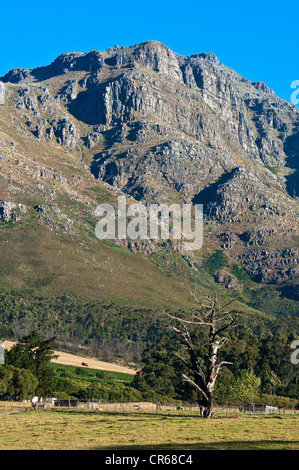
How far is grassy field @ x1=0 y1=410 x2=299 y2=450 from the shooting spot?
33281mm

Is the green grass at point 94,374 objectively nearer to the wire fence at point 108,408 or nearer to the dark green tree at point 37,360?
the dark green tree at point 37,360

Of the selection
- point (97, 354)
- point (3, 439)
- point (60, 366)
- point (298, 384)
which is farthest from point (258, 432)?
point (97, 354)

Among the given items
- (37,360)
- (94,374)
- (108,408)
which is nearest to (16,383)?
(37,360)

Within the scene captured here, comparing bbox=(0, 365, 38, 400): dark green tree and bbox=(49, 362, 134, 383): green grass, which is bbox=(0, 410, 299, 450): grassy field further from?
bbox=(49, 362, 134, 383): green grass

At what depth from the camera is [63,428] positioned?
4350 cm

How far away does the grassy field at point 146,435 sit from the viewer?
3328 centimetres

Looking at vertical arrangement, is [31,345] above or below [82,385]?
above

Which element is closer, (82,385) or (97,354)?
(82,385)

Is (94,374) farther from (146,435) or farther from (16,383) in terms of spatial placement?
(146,435)

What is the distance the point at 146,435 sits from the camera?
3831 cm

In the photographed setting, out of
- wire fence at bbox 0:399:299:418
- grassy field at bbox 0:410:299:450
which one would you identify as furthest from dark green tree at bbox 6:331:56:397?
grassy field at bbox 0:410:299:450

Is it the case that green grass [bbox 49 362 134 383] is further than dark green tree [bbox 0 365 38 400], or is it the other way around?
green grass [bbox 49 362 134 383]
